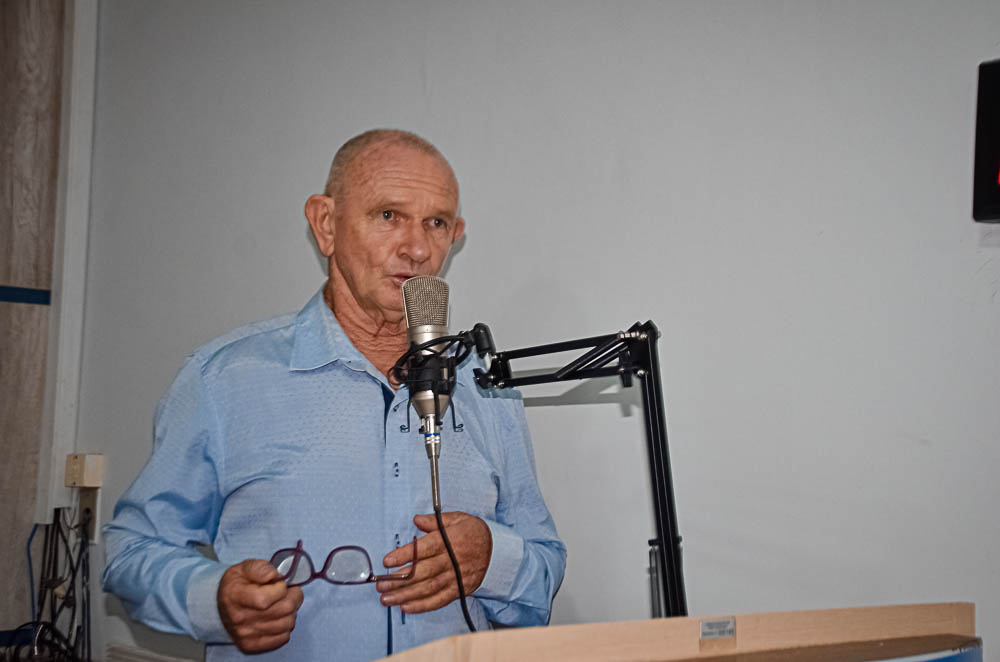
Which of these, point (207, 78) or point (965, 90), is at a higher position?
point (207, 78)

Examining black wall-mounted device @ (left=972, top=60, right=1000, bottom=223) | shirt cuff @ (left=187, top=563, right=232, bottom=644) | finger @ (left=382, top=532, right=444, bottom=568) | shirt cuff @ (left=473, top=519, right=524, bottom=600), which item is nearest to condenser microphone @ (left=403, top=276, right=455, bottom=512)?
finger @ (left=382, top=532, right=444, bottom=568)

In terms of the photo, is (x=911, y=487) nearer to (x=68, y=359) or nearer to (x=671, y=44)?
(x=671, y=44)

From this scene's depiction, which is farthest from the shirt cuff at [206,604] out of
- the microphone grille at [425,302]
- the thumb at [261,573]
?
the microphone grille at [425,302]

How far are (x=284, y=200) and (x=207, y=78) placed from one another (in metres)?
0.56

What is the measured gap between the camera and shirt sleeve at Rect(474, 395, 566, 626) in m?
1.50

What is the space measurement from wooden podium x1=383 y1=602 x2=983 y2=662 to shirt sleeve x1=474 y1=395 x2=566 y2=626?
24.3 inches

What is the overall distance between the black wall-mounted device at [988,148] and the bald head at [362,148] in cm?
92

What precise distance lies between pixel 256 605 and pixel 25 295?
1.85 m

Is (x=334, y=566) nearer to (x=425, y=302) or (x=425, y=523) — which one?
(x=425, y=523)

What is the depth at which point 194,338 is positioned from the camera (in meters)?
2.48

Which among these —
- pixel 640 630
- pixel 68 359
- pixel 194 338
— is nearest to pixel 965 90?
pixel 640 630

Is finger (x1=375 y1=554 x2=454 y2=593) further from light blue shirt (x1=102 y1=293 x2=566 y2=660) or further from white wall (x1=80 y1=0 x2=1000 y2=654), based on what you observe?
white wall (x1=80 y1=0 x2=1000 y2=654)

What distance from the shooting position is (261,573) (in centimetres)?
126

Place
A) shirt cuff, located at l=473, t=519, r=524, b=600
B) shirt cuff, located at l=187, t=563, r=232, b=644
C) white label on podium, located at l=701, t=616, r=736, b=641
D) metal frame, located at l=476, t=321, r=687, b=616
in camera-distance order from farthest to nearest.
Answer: shirt cuff, located at l=473, t=519, r=524, b=600 < shirt cuff, located at l=187, t=563, r=232, b=644 < metal frame, located at l=476, t=321, r=687, b=616 < white label on podium, located at l=701, t=616, r=736, b=641
